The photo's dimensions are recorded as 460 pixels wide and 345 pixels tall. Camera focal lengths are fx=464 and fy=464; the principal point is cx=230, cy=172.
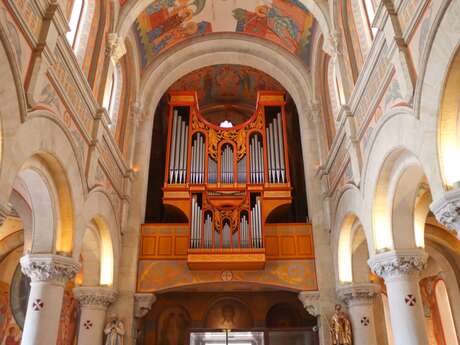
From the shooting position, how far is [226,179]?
14.7 meters

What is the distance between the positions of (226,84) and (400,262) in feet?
39.2

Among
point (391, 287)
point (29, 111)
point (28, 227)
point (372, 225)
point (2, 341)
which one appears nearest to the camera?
point (29, 111)

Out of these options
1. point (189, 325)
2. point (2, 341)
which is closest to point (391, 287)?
point (189, 325)

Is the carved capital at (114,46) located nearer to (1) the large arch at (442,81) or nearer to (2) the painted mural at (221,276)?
(2) the painted mural at (221,276)

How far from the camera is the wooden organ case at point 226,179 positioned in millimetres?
12812

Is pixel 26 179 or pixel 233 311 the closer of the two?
pixel 26 179

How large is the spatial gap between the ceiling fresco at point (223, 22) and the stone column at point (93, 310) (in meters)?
7.62

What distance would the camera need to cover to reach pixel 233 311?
1546cm

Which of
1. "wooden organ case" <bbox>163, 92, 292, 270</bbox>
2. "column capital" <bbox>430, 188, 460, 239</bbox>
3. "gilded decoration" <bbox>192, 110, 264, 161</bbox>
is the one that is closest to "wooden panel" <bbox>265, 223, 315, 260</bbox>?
"wooden organ case" <bbox>163, 92, 292, 270</bbox>

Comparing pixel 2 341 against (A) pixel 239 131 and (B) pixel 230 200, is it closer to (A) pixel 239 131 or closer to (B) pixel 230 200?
(B) pixel 230 200

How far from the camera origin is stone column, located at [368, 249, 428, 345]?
8.16m

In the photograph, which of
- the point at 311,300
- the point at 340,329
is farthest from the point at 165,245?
the point at 340,329

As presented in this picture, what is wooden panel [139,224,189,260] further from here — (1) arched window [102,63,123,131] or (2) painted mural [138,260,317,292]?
(1) arched window [102,63,123,131]

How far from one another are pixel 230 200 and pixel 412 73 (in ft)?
25.4
